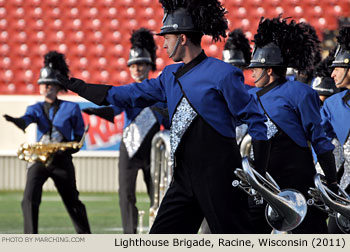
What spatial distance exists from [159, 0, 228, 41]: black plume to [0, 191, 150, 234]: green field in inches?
171

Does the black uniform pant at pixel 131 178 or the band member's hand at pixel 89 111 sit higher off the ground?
the band member's hand at pixel 89 111

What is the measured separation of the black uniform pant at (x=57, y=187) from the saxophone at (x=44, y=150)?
5cm

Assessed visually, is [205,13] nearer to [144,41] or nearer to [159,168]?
[159,168]

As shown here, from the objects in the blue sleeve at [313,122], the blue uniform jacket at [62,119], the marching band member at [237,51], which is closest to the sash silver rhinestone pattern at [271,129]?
the blue sleeve at [313,122]

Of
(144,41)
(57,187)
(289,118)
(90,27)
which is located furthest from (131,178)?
(90,27)

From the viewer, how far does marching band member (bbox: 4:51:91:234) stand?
22.8ft

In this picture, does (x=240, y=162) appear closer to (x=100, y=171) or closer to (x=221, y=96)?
(x=221, y=96)

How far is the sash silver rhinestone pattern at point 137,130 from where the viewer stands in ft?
24.3

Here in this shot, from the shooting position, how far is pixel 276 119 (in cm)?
490

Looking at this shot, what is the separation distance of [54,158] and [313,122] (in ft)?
10.1

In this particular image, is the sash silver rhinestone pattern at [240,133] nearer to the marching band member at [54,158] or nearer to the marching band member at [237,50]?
the marching band member at [237,50]

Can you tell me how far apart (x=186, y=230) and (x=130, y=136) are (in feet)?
11.9

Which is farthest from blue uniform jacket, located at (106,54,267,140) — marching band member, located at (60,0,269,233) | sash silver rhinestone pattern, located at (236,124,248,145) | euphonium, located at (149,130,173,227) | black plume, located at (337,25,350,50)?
euphonium, located at (149,130,173,227)

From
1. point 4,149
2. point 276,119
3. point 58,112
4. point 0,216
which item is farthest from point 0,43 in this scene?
point 276,119
